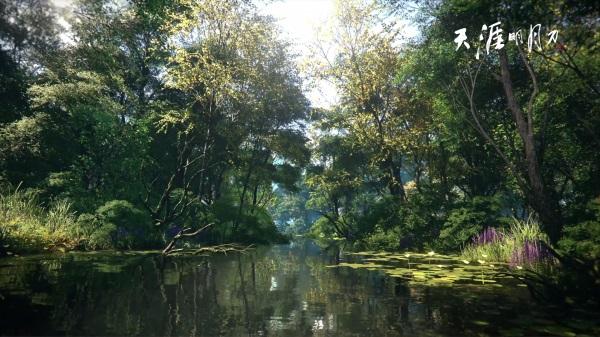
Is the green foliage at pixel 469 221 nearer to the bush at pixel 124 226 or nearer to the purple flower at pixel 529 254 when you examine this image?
the purple flower at pixel 529 254

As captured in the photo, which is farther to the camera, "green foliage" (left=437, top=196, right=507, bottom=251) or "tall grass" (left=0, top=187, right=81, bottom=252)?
"green foliage" (left=437, top=196, right=507, bottom=251)

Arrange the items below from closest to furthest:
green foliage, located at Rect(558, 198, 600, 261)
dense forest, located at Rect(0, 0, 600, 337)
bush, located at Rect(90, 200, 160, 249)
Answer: dense forest, located at Rect(0, 0, 600, 337) < green foliage, located at Rect(558, 198, 600, 261) < bush, located at Rect(90, 200, 160, 249)

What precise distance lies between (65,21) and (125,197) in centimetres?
1438

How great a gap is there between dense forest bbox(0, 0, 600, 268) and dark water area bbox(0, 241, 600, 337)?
2.41 m

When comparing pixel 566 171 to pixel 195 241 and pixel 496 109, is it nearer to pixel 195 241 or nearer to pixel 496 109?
pixel 496 109

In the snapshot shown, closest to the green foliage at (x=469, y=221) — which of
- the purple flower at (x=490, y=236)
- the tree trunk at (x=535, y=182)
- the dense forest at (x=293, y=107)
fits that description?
the dense forest at (x=293, y=107)

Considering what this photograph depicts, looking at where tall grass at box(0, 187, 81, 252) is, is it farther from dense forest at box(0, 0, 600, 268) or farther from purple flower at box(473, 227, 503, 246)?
purple flower at box(473, 227, 503, 246)

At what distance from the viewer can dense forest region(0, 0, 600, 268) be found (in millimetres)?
9797

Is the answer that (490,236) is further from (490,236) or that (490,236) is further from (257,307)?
(257,307)

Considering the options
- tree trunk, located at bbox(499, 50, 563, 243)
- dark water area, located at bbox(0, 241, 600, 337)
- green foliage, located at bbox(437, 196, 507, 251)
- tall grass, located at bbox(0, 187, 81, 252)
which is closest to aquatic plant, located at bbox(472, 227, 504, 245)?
green foliage, located at bbox(437, 196, 507, 251)

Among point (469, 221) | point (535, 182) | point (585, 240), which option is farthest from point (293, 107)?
point (585, 240)

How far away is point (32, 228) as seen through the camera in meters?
10.0

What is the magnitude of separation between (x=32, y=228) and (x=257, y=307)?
8.99 metres

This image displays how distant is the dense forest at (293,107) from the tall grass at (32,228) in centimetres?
6
